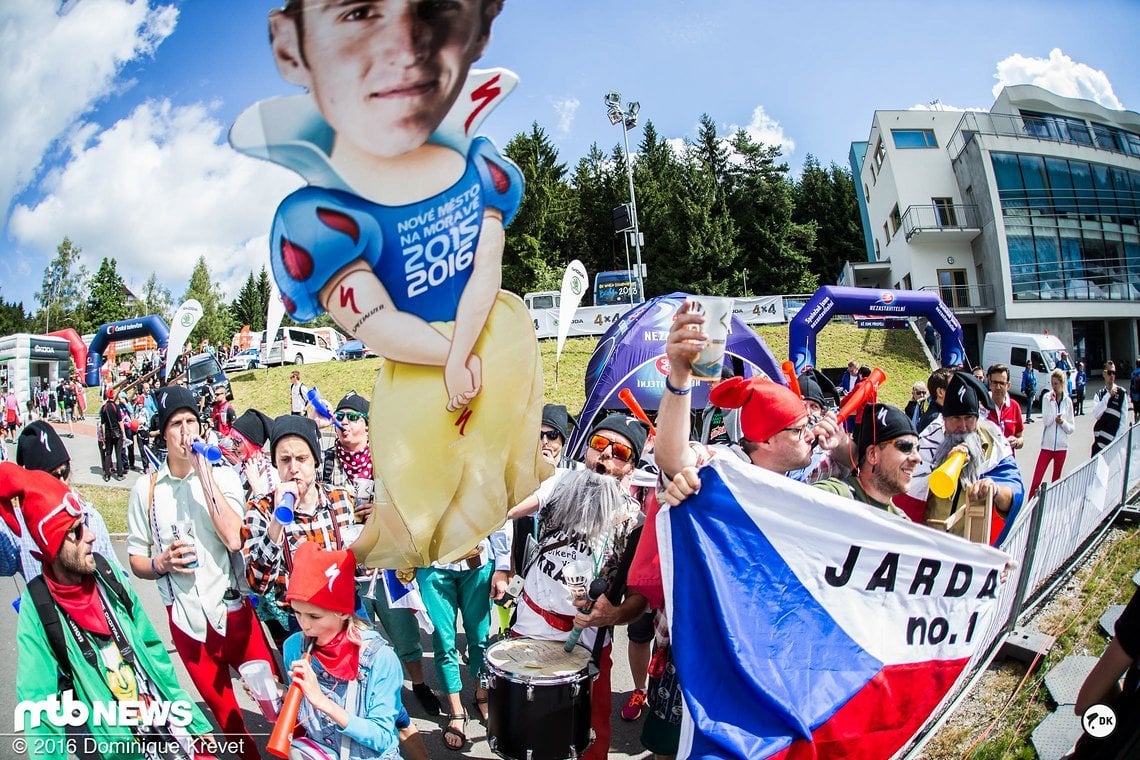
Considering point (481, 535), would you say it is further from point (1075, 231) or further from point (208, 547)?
point (1075, 231)

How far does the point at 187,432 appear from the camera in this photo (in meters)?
3.24

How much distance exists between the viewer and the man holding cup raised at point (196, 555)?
315 centimetres

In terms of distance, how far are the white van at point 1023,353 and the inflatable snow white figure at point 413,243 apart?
18322 mm

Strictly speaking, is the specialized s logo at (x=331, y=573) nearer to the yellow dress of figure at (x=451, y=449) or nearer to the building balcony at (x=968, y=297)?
the yellow dress of figure at (x=451, y=449)

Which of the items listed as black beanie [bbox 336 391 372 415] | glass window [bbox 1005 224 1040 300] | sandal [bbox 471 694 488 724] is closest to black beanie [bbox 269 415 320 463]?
black beanie [bbox 336 391 372 415]

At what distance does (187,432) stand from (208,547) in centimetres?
58

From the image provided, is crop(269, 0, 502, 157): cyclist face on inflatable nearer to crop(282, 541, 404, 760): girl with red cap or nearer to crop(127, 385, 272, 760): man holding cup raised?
crop(282, 541, 404, 760): girl with red cap

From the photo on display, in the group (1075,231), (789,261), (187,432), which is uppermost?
(789,261)

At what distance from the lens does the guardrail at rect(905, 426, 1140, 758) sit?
3832 mm

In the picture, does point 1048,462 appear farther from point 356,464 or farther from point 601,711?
point 356,464

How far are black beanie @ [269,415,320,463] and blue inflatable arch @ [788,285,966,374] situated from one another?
41.8 ft

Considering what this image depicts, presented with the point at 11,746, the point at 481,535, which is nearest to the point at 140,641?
the point at 11,746

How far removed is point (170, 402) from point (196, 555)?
2.51 feet

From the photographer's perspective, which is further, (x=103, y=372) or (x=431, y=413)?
(x=103, y=372)
